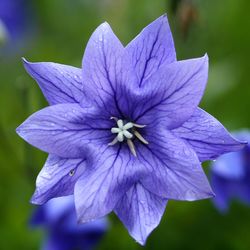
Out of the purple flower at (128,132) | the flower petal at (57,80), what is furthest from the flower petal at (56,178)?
the flower petal at (57,80)

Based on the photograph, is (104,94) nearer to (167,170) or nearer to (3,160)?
(167,170)

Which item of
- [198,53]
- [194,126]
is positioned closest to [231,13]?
[198,53]

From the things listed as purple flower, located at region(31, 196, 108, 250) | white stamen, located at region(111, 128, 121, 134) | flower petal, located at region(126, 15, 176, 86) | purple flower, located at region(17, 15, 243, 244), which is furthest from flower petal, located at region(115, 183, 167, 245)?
purple flower, located at region(31, 196, 108, 250)

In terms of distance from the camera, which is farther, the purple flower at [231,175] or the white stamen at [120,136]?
the purple flower at [231,175]

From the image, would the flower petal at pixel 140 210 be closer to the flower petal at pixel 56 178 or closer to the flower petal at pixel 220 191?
the flower petal at pixel 56 178

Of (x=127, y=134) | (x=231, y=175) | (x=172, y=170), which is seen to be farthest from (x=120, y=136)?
(x=231, y=175)
